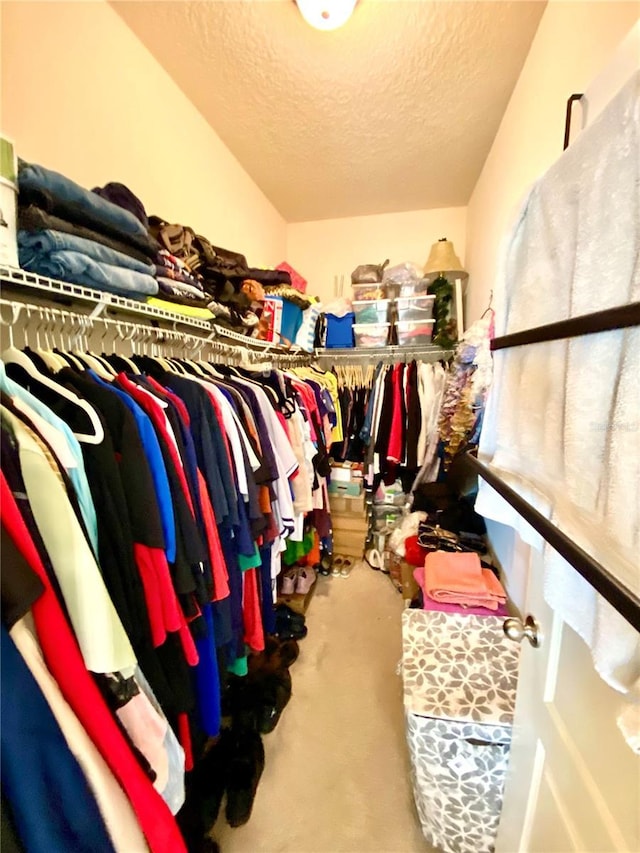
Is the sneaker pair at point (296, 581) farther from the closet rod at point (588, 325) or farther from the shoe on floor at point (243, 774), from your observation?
the closet rod at point (588, 325)

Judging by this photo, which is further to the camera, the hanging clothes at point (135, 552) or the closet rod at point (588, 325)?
the hanging clothes at point (135, 552)

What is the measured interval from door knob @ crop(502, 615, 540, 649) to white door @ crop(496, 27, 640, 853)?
0.6 inches

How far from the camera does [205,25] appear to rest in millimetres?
1324

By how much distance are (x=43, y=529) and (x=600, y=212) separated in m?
0.98

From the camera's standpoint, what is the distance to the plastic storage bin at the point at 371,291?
2756 mm

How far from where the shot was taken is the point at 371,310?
8.98ft

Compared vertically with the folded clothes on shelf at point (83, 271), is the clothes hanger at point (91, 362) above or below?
below

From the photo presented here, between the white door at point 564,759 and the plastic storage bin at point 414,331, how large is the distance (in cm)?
211

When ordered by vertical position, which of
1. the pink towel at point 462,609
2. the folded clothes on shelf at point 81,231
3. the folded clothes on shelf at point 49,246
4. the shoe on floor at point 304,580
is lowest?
the shoe on floor at point 304,580

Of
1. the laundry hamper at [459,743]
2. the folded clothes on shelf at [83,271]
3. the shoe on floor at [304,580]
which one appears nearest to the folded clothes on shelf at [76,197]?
the folded clothes on shelf at [83,271]

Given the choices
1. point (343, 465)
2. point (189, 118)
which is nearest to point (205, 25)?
point (189, 118)

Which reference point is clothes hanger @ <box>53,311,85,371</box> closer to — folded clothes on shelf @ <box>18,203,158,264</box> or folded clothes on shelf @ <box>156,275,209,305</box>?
folded clothes on shelf @ <box>18,203,158,264</box>

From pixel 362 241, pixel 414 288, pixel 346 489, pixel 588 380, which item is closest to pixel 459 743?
pixel 588 380

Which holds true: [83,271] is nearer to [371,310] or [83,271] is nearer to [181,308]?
[181,308]
